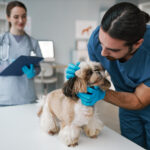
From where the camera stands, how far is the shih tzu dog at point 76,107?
90 cm

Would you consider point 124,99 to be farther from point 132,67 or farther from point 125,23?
point 125,23

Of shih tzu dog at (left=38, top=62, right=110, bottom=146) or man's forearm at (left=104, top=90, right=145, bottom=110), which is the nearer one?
shih tzu dog at (left=38, top=62, right=110, bottom=146)

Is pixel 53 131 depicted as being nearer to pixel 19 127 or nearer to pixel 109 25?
pixel 19 127

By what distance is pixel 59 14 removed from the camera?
4973mm

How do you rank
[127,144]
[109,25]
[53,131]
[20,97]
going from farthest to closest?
[20,97], [53,131], [127,144], [109,25]

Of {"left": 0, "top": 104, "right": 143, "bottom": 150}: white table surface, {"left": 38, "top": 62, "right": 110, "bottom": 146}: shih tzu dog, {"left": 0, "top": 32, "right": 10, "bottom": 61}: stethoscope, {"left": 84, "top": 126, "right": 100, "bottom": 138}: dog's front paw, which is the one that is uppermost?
{"left": 0, "top": 32, "right": 10, "bottom": 61}: stethoscope

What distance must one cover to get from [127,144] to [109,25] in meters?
0.65

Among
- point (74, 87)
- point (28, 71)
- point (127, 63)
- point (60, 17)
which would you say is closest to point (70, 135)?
point (74, 87)

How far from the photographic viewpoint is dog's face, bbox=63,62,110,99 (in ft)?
2.92

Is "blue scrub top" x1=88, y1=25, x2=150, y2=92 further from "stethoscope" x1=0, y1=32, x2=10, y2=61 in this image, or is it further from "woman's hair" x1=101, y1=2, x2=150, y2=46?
"stethoscope" x1=0, y1=32, x2=10, y2=61

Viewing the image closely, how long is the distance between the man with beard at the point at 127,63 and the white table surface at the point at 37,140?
0.71 ft

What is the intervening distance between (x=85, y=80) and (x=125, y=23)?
33 cm

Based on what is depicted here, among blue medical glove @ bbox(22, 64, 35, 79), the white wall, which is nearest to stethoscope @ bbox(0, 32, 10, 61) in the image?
blue medical glove @ bbox(22, 64, 35, 79)

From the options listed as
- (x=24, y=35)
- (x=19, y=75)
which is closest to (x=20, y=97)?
(x=19, y=75)
